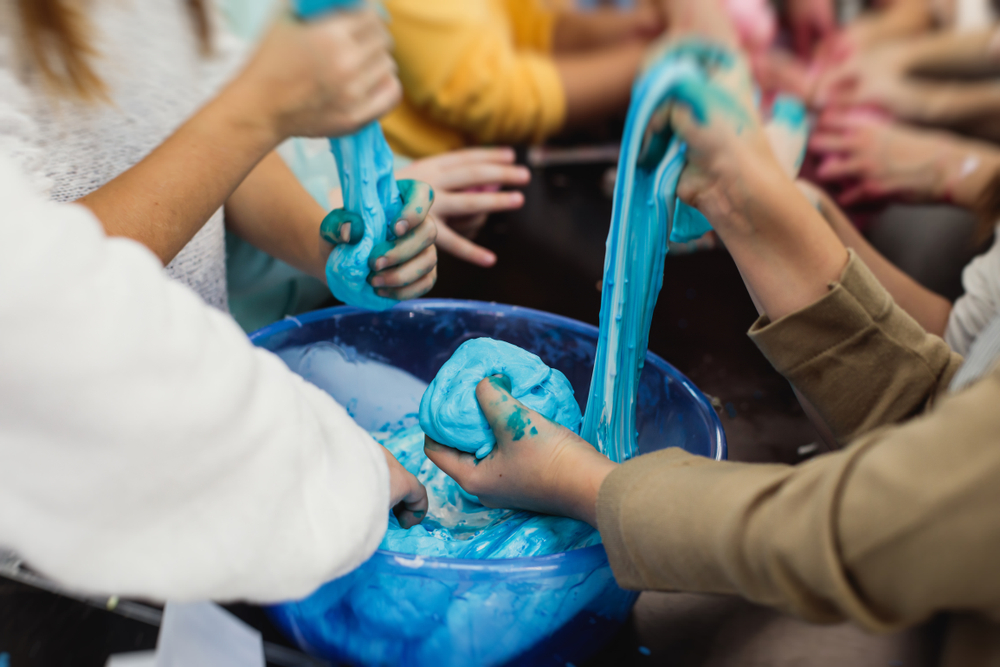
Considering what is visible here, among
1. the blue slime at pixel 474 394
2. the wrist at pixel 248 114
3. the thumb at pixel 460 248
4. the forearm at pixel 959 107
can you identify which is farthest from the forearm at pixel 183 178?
the forearm at pixel 959 107

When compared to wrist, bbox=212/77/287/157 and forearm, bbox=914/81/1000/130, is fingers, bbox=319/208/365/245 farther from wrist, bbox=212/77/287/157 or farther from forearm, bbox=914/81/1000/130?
forearm, bbox=914/81/1000/130

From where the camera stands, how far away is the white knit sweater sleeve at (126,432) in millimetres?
283

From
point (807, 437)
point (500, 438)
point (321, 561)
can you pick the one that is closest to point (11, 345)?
point (321, 561)

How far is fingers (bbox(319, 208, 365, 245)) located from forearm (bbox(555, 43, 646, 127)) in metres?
0.89

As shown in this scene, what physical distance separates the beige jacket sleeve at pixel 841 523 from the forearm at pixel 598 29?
134 cm

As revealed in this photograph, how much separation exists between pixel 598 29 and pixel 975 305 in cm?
113

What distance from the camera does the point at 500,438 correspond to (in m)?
0.46

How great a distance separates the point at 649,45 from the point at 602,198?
1.73 feet

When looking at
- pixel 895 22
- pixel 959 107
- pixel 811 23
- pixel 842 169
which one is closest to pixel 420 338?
pixel 842 169

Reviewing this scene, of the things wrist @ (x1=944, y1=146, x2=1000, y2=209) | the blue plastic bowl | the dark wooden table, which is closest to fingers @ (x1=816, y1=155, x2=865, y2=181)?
wrist @ (x1=944, y1=146, x2=1000, y2=209)

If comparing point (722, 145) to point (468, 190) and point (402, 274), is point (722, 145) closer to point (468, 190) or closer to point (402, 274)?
point (402, 274)

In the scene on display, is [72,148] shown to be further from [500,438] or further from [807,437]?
[807,437]

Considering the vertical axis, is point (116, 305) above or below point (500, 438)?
above

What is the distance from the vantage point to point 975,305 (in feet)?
2.13
